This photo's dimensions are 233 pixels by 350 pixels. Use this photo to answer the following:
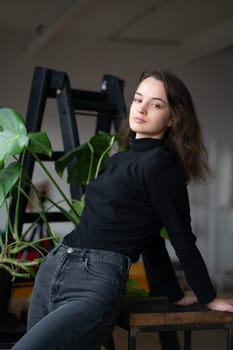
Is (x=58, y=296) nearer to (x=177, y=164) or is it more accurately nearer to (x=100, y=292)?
(x=100, y=292)

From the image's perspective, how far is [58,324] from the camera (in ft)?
5.44

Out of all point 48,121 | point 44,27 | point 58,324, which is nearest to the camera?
point 58,324

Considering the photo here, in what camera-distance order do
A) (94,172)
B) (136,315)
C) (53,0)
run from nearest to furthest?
(136,315), (94,172), (53,0)

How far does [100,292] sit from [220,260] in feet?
21.3

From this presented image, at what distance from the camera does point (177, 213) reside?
1.76 m

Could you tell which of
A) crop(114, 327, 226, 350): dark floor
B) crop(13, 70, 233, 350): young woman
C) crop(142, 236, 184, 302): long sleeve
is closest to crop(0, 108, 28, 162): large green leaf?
crop(13, 70, 233, 350): young woman

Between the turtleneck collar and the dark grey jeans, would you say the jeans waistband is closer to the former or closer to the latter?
the dark grey jeans

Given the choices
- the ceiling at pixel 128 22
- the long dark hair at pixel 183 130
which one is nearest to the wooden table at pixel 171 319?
the long dark hair at pixel 183 130

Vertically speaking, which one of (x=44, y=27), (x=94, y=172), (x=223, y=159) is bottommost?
(x=223, y=159)

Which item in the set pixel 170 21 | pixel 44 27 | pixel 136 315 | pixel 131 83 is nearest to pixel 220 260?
pixel 131 83

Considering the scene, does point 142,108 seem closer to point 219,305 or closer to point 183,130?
point 183,130

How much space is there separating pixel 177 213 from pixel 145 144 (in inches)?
9.7

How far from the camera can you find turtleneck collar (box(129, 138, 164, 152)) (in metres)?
1.89

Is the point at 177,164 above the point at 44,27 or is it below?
below
